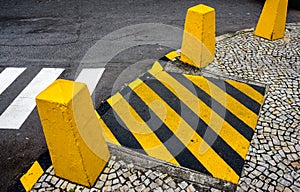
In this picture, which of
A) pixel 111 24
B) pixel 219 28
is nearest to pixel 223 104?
pixel 219 28

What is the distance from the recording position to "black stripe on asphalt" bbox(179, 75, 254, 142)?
461cm

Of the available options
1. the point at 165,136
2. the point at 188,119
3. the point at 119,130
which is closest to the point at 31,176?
the point at 119,130

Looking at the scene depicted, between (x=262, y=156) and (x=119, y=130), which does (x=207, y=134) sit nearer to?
(x=262, y=156)

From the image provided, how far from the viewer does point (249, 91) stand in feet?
18.3

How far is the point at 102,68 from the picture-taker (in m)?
6.64

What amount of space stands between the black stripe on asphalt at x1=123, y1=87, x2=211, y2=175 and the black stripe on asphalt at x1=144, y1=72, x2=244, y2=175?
0.38 m

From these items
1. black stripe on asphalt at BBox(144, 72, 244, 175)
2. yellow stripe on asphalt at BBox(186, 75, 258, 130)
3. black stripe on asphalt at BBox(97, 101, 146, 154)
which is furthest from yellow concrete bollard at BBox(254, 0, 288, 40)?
black stripe on asphalt at BBox(97, 101, 146, 154)

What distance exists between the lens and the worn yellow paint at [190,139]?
13.0 ft

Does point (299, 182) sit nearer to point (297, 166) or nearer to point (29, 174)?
point (297, 166)

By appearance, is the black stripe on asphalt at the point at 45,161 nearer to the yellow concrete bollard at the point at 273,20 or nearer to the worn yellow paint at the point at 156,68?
the worn yellow paint at the point at 156,68

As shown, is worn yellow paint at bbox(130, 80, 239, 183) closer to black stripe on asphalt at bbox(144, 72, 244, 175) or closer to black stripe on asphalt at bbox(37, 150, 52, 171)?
black stripe on asphalt at bbox(144, 72, 244, 175)

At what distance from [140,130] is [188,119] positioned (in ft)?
2.66

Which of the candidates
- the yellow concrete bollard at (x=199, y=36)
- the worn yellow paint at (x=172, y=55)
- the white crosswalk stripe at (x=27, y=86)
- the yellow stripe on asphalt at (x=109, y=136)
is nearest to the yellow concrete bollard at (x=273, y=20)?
the yellow concrete bollard at (x=199, y=36)

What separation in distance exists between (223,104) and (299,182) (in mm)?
1865
